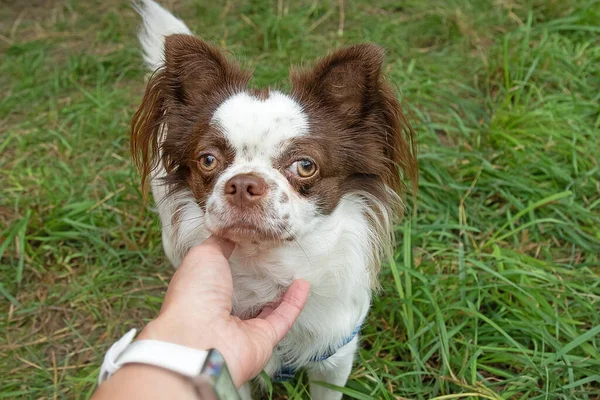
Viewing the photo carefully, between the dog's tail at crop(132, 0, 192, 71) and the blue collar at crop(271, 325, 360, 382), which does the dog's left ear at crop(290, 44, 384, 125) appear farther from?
the dog's tail at crop(132, 0, 192, 71)

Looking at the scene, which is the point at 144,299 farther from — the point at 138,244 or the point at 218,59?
the point at 218,59

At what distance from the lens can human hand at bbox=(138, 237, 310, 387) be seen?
5.32 ft

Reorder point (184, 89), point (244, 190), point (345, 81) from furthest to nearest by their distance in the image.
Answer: point (184, 89), point (345, 81), point (244, 190)

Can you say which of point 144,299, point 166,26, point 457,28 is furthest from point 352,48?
point 457,28

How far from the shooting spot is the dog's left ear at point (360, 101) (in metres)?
2.07

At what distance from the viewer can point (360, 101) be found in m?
2.16

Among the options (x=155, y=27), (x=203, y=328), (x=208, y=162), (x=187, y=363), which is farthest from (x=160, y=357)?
(x=155, y=27)

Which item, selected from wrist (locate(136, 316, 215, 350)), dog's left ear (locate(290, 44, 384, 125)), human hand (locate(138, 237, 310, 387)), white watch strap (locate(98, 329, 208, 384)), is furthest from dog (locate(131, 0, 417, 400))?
white watch strap (locate(98, 329, 208, 384))

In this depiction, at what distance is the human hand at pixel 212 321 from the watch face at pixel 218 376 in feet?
0.65

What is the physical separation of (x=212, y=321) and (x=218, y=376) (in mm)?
324

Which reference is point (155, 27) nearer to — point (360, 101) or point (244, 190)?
point (360, 101)

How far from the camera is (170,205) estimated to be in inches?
91.6

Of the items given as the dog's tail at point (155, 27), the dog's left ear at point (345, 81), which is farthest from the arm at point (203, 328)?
the dog's tail at point (155, 27)

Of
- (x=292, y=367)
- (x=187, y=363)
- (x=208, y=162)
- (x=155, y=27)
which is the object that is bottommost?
(x=292, y=367)
